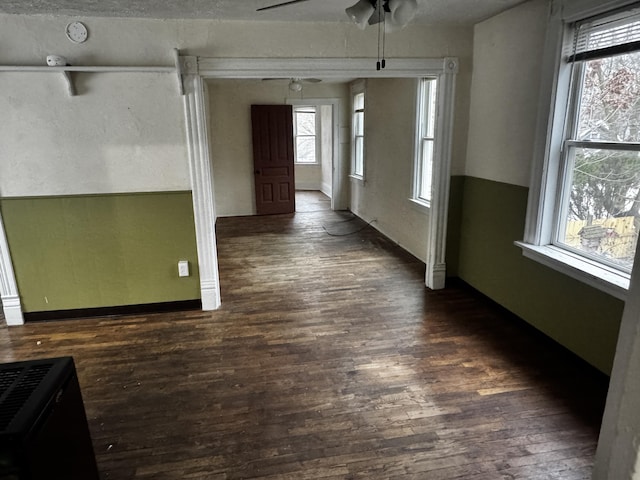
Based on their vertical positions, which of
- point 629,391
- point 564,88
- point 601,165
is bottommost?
point 629,391

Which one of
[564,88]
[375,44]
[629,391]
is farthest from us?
[375,44]

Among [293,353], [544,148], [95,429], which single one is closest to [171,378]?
[95,429]

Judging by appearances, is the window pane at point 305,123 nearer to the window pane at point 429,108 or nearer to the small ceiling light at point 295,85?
the small ceiling light at point 295,85

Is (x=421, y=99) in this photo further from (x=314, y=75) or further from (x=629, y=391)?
(x=629, y=391)

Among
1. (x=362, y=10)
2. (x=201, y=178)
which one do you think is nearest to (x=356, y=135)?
(x=201, y=178)

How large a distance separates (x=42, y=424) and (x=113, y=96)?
2.74 metres

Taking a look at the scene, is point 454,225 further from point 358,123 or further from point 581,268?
point 358,123

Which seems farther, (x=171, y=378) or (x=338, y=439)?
(x=171, y=378)

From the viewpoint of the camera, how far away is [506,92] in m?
3.30

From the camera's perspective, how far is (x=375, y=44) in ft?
11.5

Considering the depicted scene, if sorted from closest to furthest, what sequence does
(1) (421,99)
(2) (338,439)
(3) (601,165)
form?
1. (2) (338,439)
2. (3) (601,165)
3. (1) (421,99)

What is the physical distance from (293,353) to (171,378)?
0.82m

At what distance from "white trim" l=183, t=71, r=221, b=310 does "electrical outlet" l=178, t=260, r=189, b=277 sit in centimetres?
11

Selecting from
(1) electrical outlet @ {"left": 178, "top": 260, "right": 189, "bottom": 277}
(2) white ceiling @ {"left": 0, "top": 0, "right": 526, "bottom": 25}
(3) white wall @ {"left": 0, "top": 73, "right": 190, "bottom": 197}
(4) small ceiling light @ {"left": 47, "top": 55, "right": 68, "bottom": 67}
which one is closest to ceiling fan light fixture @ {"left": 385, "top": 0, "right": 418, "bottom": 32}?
(2) white ceiling @ {"left": 0, "top": 0, "right": 526, "bottom": 25}
